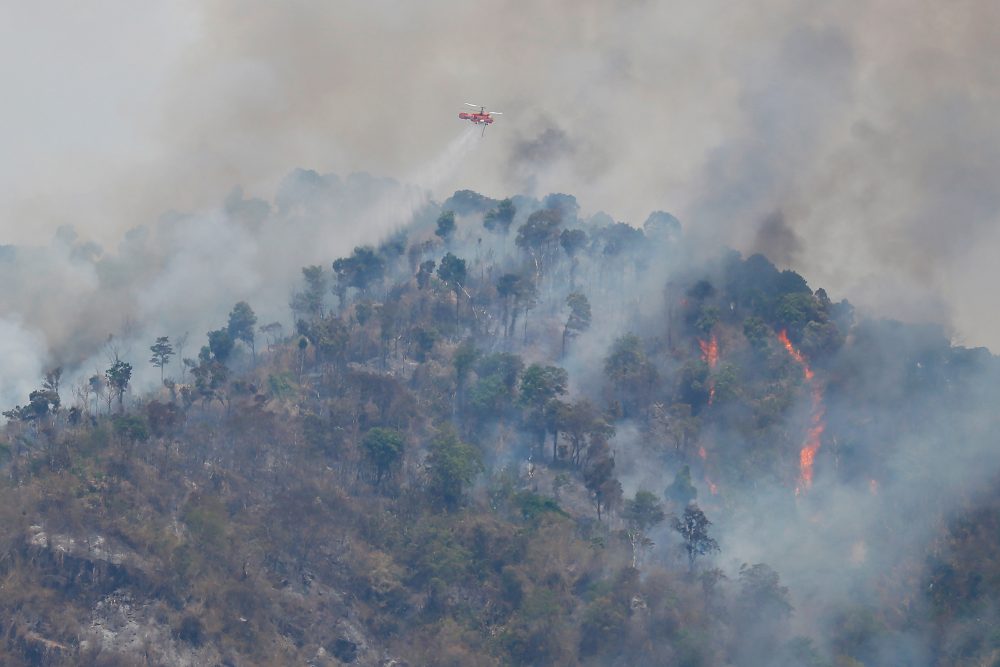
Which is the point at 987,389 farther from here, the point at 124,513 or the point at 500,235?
the point at 124,513

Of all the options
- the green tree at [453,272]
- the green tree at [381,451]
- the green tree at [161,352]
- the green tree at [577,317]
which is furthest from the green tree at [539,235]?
the green tree at [381,451]

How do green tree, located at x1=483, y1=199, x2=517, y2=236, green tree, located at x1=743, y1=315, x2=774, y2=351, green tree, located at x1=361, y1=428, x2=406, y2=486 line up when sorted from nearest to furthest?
green tree, located at x1=361, y1=428, x2=406, y2=486
green tree, located at x1=743, y1=315, x2=774, y2=351
green tree, located at x1=483, y1=199, x2=517, y2=236

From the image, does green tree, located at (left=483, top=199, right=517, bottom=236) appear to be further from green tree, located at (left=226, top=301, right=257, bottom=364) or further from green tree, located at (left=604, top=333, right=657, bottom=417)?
green tree, located at (left=226, top=301, right=257, bottom=364)

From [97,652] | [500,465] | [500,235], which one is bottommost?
[97,652]

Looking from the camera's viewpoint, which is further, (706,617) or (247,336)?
(247,336)

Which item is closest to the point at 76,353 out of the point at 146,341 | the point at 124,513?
the point at 146,341

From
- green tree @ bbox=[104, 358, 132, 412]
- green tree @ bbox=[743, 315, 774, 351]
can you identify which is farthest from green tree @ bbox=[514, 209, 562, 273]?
green tree @ bbox=[104, 358, 132, 412]
